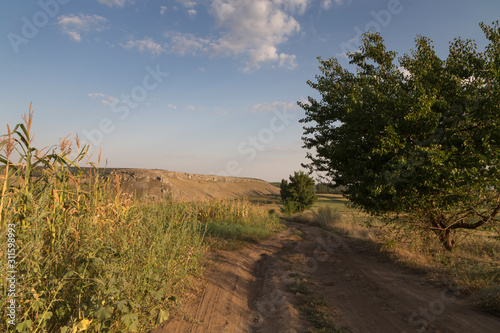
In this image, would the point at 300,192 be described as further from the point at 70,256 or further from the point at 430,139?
the point at 70,256

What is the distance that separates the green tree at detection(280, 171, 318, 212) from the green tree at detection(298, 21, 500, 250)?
82.9 ft

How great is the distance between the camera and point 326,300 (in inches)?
215

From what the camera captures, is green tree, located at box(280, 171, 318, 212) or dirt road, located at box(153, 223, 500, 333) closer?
dirt road, located at box(153, 223, 500, 333)

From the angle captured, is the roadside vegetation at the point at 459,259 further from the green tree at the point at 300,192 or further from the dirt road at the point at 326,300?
the green tree at the point at 300,192

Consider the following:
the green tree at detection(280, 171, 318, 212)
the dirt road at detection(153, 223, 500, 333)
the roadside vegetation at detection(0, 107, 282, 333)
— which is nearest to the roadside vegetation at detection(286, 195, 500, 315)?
the dirt road at detection(153, 223, 500, 333)

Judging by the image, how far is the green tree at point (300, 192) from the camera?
1361 inches

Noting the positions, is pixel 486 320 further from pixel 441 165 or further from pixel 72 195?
pixel 72 195

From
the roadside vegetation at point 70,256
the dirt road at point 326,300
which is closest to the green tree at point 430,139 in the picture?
the dirt road at point 326,300

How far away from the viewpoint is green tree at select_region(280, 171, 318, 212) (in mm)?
34562

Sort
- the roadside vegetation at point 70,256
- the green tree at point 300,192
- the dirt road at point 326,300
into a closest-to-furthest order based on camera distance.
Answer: the roadside vegetation at point 70,256, the dirt road at point 326,300, the green tree at point 300,192

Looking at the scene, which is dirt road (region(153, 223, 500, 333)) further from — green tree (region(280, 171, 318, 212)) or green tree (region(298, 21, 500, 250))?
green tree (region(280, 171, 318, 212))

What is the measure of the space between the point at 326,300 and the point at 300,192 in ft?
99.2

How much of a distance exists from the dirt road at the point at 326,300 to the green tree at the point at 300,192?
1020 inches

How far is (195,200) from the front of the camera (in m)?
14.1
